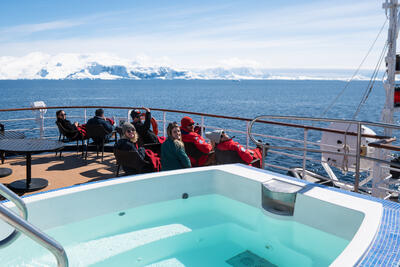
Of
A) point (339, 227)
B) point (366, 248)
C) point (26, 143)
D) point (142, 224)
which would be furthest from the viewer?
point (26, 143)

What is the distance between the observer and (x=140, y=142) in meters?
4.86

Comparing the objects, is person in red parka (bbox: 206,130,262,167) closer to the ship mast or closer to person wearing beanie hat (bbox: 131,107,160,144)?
person wearing beanie hat (bbox: 131,107,160,144)

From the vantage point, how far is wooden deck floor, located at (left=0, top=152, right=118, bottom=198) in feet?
14.1

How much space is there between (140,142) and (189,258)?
2.49 m

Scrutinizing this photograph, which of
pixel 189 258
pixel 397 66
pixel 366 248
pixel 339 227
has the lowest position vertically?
pixel 189 258

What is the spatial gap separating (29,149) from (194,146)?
1742mm

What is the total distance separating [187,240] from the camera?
9.55ft

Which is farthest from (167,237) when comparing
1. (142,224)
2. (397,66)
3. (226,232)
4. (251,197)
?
(397,66)

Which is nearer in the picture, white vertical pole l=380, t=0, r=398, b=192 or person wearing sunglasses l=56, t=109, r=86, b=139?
person wearing sunglasses l=56, t=109, r=86, b=139

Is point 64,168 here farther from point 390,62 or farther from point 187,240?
point 390,62

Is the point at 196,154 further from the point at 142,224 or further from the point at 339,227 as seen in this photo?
the point at 339,227

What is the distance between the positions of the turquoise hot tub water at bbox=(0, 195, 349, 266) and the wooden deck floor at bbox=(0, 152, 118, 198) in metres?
1.43

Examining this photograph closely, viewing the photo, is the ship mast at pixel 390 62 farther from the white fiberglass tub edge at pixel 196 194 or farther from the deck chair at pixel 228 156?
the white fiberglass tub edge at pixel 196 194

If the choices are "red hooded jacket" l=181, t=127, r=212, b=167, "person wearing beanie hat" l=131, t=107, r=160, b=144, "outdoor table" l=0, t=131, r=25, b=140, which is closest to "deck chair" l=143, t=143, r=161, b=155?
"person wearing beanie hat" l=131, t=107, r=160, b=144
